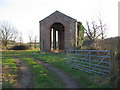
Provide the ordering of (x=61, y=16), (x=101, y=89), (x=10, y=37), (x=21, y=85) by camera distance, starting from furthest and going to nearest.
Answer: (x=10, y=37) → (x=61, y=16) → (x=21, y=85) → (x=101, y=89)

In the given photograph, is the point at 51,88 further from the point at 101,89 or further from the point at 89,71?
the point at 89,71

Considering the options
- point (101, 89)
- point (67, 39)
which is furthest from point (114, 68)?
→ point (67, 39)

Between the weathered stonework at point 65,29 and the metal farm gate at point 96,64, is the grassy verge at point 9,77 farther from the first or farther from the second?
the weathered stonework at point 65,29

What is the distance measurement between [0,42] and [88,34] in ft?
A: 90.3

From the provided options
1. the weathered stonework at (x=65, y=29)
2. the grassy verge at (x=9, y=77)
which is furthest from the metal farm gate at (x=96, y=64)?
the weathered stonework at (x=65, y=29)

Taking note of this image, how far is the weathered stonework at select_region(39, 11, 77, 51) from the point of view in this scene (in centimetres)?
2550

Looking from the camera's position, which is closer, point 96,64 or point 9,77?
point 9,77

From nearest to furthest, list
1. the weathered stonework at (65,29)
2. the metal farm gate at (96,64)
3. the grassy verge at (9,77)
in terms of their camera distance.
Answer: the grassy verge at (9,77)
the metal farm gate at (96,64)
the weathered stonework at (65,29)

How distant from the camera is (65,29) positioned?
2566 cm

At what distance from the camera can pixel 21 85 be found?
645 centimetres

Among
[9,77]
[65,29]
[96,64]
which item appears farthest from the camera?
[65,29]

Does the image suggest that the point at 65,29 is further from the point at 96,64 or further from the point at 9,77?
the point at 9,77

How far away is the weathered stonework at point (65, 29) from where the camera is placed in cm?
2550

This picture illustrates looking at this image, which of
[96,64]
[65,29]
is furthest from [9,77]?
[65,29]
